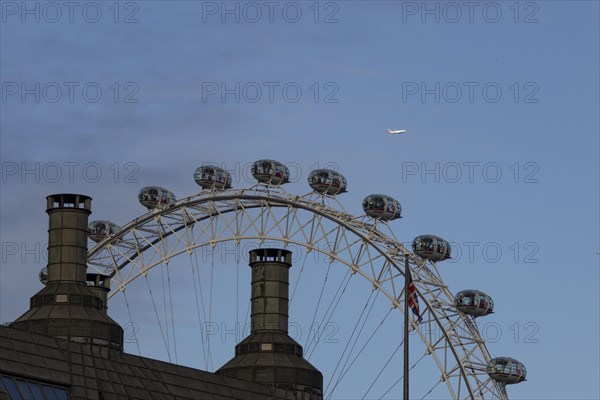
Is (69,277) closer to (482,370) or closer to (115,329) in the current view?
(115,329)

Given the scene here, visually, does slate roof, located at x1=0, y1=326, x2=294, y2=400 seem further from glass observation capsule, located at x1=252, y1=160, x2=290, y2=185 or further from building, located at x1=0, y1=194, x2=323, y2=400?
glass observation capsule, located at x1=252, y1=160, x2=290, y2=185

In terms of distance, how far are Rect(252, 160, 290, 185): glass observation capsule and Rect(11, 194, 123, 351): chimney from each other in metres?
25.5

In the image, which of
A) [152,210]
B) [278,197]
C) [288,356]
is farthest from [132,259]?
[288,356]

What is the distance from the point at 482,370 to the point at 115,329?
35.9m

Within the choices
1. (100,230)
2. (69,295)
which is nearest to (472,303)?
(100,230)

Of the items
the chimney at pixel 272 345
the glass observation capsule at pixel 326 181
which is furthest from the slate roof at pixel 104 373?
the glass observation capsule at pixel 326 181

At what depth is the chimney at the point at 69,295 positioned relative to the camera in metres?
90.9

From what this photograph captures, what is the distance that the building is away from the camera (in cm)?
8188

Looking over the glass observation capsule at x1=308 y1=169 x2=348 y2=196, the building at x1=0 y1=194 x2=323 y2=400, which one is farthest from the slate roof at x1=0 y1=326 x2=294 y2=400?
the glass observation capsule at x1=308 y1=169 x2=348 y2=196

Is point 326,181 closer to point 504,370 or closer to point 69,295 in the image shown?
point 504,370

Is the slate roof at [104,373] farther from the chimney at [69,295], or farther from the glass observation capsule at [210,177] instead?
the glass observation capsule at [210,177]

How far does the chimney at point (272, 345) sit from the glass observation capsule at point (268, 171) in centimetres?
699

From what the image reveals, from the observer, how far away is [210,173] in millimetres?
120438

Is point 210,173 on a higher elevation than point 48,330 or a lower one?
higher
